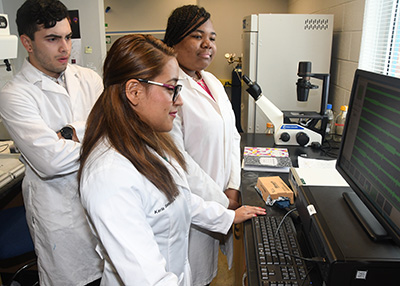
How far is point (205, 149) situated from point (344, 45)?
1.41m

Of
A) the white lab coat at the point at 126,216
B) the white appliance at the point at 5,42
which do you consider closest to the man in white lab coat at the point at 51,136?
the white appliance at the point at 5,42

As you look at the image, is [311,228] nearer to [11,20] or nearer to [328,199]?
[328,199]

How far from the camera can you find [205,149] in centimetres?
136

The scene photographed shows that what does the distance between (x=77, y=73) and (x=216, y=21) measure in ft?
11.1

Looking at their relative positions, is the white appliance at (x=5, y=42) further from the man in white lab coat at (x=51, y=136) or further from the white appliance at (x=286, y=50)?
the white appliance at (x=286, y=50)

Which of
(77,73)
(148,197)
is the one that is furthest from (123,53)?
(77,73)

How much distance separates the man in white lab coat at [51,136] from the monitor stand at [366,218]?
103cm

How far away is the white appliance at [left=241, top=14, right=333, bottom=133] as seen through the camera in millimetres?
Result: 2186

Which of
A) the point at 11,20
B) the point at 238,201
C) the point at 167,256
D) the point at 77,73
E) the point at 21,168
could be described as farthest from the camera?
the point at 11,20

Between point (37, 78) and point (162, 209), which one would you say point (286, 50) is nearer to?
point (37, 78)

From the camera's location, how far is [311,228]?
89 centimetres

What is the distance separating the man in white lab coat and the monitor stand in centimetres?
103

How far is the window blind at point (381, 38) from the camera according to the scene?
1671 millimetres

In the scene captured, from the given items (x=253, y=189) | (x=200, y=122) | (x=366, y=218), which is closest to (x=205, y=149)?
(x=200, y=122)
